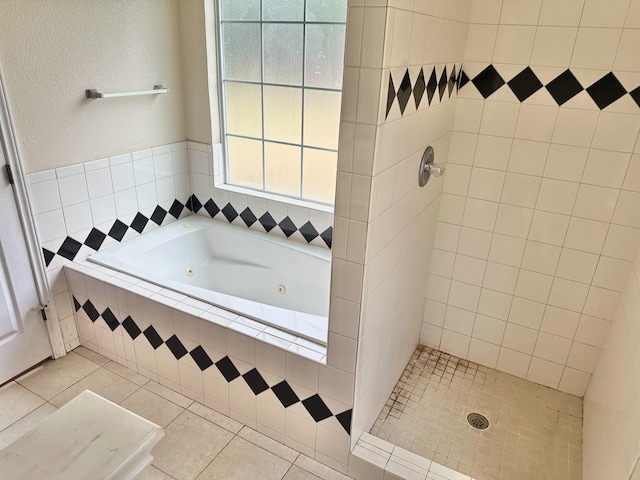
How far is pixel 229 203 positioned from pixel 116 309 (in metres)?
0.97

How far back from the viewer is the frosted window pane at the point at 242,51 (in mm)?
2516

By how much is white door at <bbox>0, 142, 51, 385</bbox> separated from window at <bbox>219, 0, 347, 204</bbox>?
1246mm

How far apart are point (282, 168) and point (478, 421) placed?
171cm

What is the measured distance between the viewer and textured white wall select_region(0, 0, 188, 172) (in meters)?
1.96

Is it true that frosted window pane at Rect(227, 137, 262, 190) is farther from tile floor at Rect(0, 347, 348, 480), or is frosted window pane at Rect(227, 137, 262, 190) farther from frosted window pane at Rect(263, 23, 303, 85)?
tile floor at Rect(0, 347, 348, 480)

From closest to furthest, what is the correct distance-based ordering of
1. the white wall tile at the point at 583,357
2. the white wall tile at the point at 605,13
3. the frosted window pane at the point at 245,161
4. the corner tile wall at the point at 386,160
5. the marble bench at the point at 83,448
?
the marble bench at the point at 83,448 → the corner tile wall at the point at 386,160 → the white wall tile at the point at 605,13 → the white wall tile at the point at 583,357 → the frosted window pane at the point at 245,161

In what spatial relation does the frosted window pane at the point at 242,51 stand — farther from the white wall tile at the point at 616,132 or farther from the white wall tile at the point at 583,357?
the white wall tile at the point at 583,357

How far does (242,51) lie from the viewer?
101 inches

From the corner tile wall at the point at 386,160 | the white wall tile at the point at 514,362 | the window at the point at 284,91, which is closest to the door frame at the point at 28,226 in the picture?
the window at the point at 284,91

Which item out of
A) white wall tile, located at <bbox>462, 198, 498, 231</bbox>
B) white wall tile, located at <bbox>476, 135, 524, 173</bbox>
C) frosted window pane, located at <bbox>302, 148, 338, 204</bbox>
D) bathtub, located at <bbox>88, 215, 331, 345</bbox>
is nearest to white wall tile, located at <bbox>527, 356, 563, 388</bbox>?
white wall tile, located at <bbox>462, 198, 498, 231</bbox>

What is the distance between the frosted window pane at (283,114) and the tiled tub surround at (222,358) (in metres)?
1.12

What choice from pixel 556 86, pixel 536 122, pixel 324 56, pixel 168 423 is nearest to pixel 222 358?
pixel 168 423

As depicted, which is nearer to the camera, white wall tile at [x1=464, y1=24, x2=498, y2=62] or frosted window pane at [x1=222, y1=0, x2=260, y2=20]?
white wall tile at [x1=464, y1=24, x2=498, y2=62]

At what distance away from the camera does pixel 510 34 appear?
185 cm
